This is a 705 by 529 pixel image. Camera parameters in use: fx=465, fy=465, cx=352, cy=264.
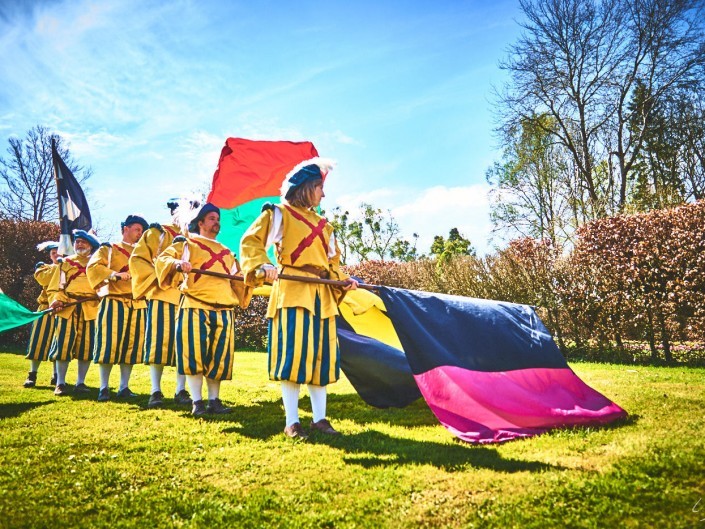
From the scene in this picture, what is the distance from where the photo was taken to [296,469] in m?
3.16

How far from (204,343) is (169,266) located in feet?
Answer: 3.25

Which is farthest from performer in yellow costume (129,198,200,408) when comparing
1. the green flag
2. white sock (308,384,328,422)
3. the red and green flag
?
white sock (308,384,328,422)

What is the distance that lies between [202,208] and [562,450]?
174 inches

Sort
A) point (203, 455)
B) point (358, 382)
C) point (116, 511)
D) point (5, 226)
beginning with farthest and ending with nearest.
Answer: point (5, 226) < point (358, 382) < point (203, 455) < point (116, 511)

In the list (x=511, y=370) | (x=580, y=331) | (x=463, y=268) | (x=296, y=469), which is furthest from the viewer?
(x=463, y=268)

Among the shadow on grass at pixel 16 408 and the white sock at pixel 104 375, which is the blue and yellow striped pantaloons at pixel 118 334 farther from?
the shadow on grass at pixel 16 408

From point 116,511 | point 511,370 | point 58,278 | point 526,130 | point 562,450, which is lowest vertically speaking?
point 116,511

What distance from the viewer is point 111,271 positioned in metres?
6.78

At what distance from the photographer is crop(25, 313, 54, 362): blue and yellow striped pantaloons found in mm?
7852

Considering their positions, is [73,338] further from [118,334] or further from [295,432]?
[295,432]

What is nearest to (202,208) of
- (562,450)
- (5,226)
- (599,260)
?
(562,450)

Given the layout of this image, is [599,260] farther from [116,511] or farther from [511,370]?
[116,511]

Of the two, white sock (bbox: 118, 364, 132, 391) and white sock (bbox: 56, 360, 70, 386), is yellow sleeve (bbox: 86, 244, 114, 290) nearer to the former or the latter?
white sock (bbox: 118, 364, 132, 391)

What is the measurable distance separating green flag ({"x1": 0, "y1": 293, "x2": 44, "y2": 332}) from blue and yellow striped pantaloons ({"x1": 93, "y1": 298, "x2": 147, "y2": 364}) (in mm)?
874
